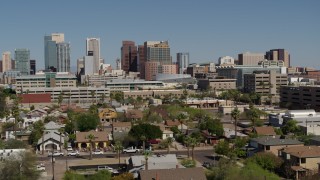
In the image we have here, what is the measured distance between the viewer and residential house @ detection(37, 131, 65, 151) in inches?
1684

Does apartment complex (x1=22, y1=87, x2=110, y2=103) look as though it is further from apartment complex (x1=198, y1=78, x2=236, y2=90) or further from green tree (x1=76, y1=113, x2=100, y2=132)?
green tree (x1=76, y1=113, x2=100, y2=132)

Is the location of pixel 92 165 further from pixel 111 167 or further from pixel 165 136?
pixel 165 136

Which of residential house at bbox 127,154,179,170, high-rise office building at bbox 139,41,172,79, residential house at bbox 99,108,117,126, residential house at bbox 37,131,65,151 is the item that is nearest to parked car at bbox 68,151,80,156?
residential house at bbox 37,131,65,151

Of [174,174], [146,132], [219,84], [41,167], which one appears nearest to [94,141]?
[146,132]

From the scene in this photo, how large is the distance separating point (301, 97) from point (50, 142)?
44046 millimetres

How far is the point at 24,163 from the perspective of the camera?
2873 cm

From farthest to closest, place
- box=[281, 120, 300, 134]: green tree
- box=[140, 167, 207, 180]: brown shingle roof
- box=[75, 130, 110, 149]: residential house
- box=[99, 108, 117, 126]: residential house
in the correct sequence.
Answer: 1. box=[99, 108, 117, 126]: residential house
2. box=[281, 120, 300, 134]: green tree
3. box=[75, 130, 110, 149]: residential house
4. box=[140, 167, 207, 180]: brown shingle roof

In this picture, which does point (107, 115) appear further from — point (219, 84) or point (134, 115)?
point (219, 84)

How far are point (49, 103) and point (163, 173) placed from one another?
6256 centimetres

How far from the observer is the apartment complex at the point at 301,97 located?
6962 centimetres

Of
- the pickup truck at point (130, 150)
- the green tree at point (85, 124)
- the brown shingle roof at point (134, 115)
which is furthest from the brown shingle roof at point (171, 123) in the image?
the pickup truck at point (130, 150)

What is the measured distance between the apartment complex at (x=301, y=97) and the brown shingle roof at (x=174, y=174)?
150 ft

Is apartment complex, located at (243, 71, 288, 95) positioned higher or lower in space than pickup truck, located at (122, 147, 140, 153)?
higher

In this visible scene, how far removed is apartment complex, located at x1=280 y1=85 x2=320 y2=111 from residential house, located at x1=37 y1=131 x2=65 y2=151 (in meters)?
40.1
